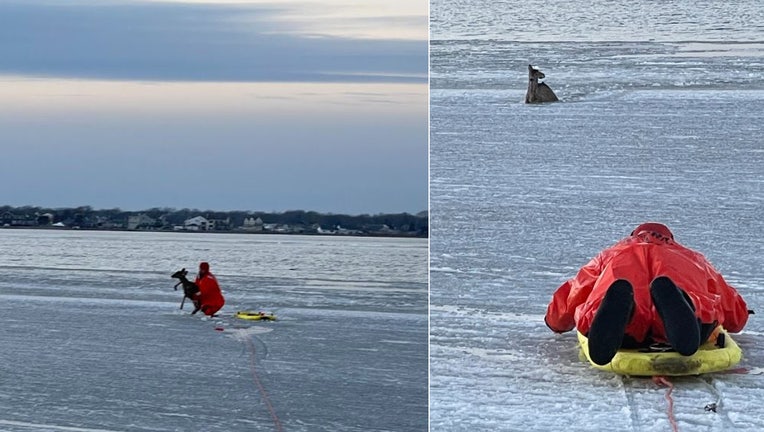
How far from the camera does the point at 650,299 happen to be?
2.69 meters

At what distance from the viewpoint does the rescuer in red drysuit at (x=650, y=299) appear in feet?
8.66

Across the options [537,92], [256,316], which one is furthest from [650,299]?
[256,316]

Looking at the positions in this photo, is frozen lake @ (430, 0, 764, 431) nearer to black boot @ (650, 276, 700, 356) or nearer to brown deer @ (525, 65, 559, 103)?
brown deer @ (525, 65, 559, 103)

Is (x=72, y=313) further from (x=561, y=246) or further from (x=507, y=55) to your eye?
(x=561, y=246)

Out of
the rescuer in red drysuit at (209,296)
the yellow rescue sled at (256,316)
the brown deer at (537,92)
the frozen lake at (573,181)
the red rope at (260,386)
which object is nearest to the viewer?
the frozen lake at (573,181)

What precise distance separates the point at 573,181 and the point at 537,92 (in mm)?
867

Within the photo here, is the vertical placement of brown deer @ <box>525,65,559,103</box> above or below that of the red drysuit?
above

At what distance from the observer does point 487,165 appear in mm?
4285

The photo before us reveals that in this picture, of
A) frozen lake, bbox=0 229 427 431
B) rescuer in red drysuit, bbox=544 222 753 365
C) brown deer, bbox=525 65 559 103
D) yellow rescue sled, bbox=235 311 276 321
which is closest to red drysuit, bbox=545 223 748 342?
rescuer in red drysuit, bbox=544 222 753 365

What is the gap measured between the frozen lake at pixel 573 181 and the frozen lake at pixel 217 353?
1.48ft

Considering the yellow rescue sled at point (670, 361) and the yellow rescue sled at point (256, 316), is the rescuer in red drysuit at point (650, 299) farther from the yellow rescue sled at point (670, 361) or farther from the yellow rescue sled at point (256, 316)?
the yellow rescue sled at point (256, 316)

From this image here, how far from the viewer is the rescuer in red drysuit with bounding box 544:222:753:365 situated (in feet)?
8.66

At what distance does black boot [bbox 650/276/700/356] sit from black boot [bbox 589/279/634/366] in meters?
0.06

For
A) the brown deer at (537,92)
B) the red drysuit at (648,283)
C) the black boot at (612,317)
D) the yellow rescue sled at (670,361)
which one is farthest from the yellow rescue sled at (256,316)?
the black boot at (612,317)
